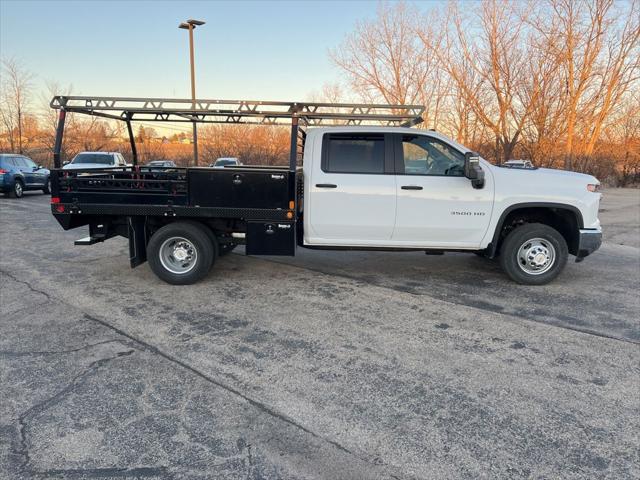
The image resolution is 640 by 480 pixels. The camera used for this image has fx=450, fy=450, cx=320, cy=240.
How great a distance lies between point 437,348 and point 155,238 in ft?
12.6

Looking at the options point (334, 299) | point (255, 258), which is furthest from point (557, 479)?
point (255, 258)

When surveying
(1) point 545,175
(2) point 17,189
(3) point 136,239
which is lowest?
(3) point 136,239

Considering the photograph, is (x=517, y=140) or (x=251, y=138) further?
(x=517, y=140)

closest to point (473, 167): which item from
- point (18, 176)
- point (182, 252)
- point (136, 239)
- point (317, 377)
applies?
point (317, 377)

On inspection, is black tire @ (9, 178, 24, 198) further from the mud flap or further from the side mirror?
the side mirror

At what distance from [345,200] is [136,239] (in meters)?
2.84

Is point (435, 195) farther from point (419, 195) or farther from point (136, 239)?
point (136, 239)

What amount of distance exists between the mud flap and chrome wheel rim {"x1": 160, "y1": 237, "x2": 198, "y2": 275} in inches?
14.6

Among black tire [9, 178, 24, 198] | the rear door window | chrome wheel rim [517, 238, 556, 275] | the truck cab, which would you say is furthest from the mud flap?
black tire [9, 178, 24, 198]

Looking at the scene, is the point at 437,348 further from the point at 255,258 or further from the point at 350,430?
the point at 255,258

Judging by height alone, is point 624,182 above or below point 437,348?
above

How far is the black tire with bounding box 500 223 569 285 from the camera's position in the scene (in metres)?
5.97

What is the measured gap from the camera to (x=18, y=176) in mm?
17219

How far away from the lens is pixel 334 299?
5.48 m
